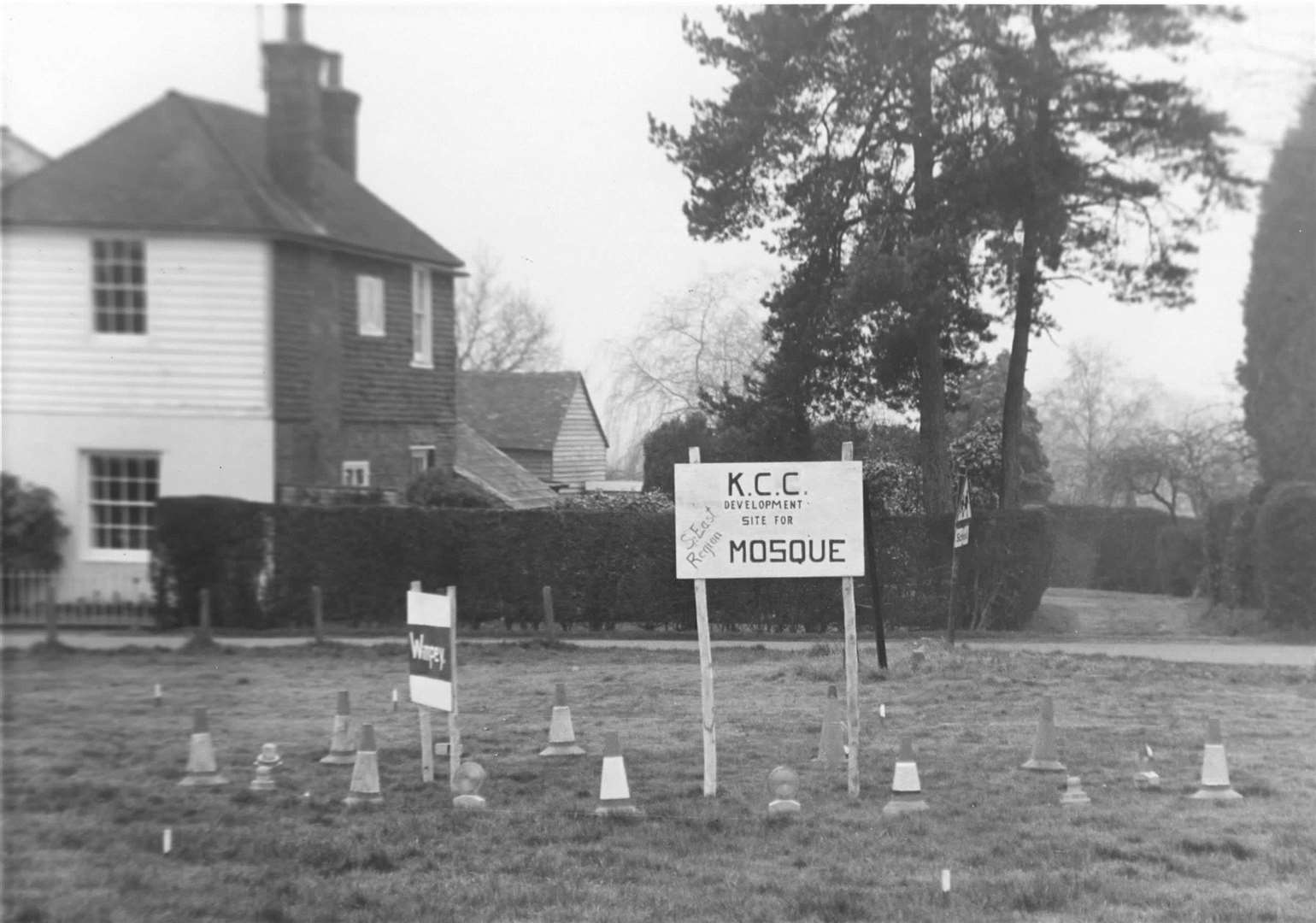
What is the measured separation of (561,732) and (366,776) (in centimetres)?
165

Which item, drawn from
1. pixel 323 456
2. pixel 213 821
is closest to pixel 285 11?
pixel 323 456

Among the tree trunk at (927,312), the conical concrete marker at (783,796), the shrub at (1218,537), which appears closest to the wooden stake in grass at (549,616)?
the conical concrete marker at (783,796)

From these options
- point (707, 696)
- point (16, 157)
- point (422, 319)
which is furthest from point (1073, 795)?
point (16, 157)

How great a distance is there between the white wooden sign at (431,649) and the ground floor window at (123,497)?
159cm

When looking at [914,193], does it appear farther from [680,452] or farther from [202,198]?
[202,198]

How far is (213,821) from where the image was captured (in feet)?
21.1

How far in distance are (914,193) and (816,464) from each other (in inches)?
59.4

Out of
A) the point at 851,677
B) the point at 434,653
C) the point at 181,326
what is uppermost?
the point at 181,326

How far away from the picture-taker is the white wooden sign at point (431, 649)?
6984 millimetres

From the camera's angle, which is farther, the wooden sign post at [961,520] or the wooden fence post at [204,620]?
the wooden sign post at [961,520]

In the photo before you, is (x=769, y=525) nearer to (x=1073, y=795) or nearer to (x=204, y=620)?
(x=1073, y=795)

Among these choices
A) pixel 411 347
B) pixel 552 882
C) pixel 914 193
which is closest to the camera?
pixel 552 882

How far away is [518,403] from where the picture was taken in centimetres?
677

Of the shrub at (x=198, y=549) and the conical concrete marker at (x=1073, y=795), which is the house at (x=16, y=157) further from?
the conical concrete marker at (x=1073, y=795)
